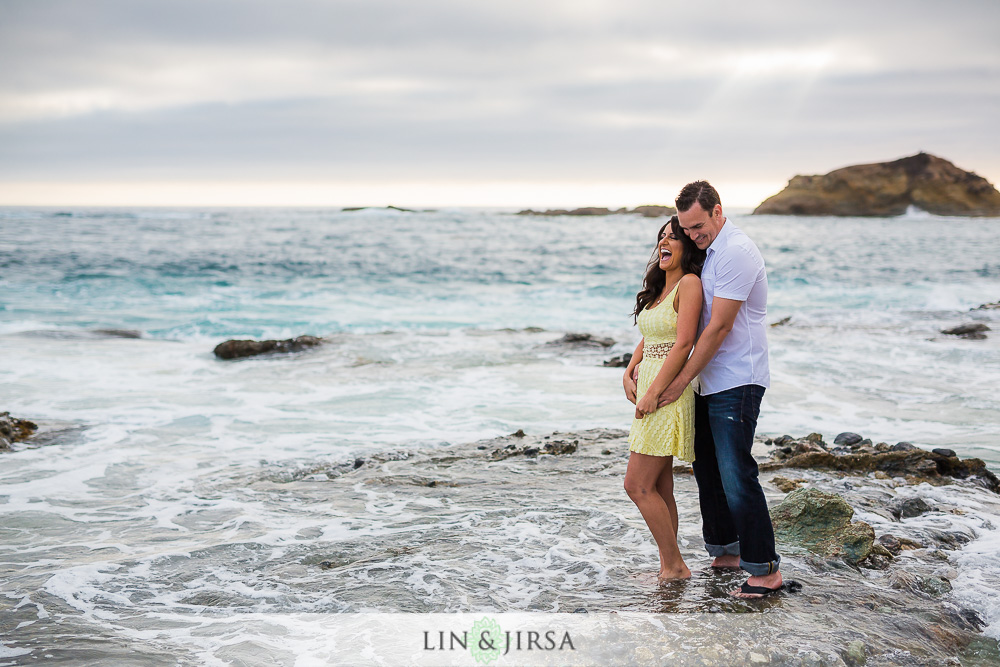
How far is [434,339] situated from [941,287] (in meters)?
20.1

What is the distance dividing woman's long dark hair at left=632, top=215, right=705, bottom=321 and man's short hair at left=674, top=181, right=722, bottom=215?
13 centimetres

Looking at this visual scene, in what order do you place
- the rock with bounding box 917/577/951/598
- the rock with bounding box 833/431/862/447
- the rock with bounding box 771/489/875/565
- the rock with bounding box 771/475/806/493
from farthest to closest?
the rock with bounding box 833/431/862/447, the rock with bounding box 771/475/806/493, the rock with bounding box 771/489/875/565, the rock with bounding box 917/577/951/598

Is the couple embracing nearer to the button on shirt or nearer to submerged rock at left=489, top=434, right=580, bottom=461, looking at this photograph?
the button on shirt

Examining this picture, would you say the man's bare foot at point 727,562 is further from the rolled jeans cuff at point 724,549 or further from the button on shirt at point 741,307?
the button on shirt at point 741,307

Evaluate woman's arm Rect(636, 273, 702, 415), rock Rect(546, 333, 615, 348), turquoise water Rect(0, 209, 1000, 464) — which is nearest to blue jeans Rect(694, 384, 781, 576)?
woman's arm Rect(636, 273, 702, 415)

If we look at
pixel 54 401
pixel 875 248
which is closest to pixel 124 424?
pixel 54 401

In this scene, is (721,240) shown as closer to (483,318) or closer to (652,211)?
(483,318)

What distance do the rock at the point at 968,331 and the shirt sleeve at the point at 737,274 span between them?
14.0 meters

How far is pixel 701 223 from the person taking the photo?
12.9 feet

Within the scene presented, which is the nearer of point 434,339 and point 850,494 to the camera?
point 850,494

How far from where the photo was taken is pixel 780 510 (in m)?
5.32

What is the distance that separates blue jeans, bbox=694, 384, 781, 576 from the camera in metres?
3.96

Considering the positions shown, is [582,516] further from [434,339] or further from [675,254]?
[434,339]

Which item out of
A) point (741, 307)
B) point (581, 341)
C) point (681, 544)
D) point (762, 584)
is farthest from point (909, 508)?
point (581, 341)
